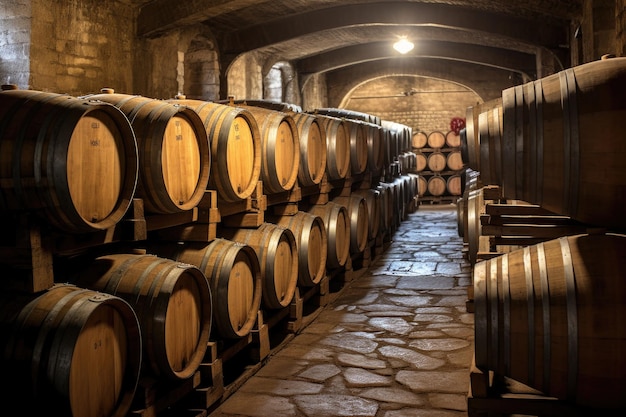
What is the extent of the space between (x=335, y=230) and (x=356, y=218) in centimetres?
85

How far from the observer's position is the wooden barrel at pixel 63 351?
93.7 inches

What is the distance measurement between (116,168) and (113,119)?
0.74 ft

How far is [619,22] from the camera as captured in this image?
205 inches

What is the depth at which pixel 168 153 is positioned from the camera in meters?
3.44

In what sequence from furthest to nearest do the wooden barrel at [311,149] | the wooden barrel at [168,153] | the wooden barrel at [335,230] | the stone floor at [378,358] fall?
the wooden barrel at [335,230] → the wooden barrel at [311,149] → the stone floor at [378,358] → the wooden barrel at [168,153]

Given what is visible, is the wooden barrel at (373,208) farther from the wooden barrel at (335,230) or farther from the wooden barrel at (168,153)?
the wooden barrel at (168,153)

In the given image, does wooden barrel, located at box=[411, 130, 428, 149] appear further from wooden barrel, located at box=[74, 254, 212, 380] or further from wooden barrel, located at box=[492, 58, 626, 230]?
wooden barrel, located at box=[492, 58, 626, 230]

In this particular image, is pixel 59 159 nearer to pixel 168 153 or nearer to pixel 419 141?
pixel 168 153

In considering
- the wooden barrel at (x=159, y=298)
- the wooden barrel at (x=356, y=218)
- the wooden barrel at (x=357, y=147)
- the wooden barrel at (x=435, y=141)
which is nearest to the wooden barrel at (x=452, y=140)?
the wooden barrel at (x=435, y=141)

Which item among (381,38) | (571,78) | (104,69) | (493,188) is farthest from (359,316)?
(381,38)

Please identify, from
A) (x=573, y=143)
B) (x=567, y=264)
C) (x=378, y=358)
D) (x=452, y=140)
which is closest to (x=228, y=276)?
Answer: (x=378, y=358)

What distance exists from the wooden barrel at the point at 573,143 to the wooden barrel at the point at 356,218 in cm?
438

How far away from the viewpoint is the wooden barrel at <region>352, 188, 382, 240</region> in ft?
26.6

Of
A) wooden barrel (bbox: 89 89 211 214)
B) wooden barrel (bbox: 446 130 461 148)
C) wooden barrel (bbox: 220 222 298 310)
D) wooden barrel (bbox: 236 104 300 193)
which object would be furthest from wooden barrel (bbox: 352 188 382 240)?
wooden barrel (bbox: 446 130 461 148)
